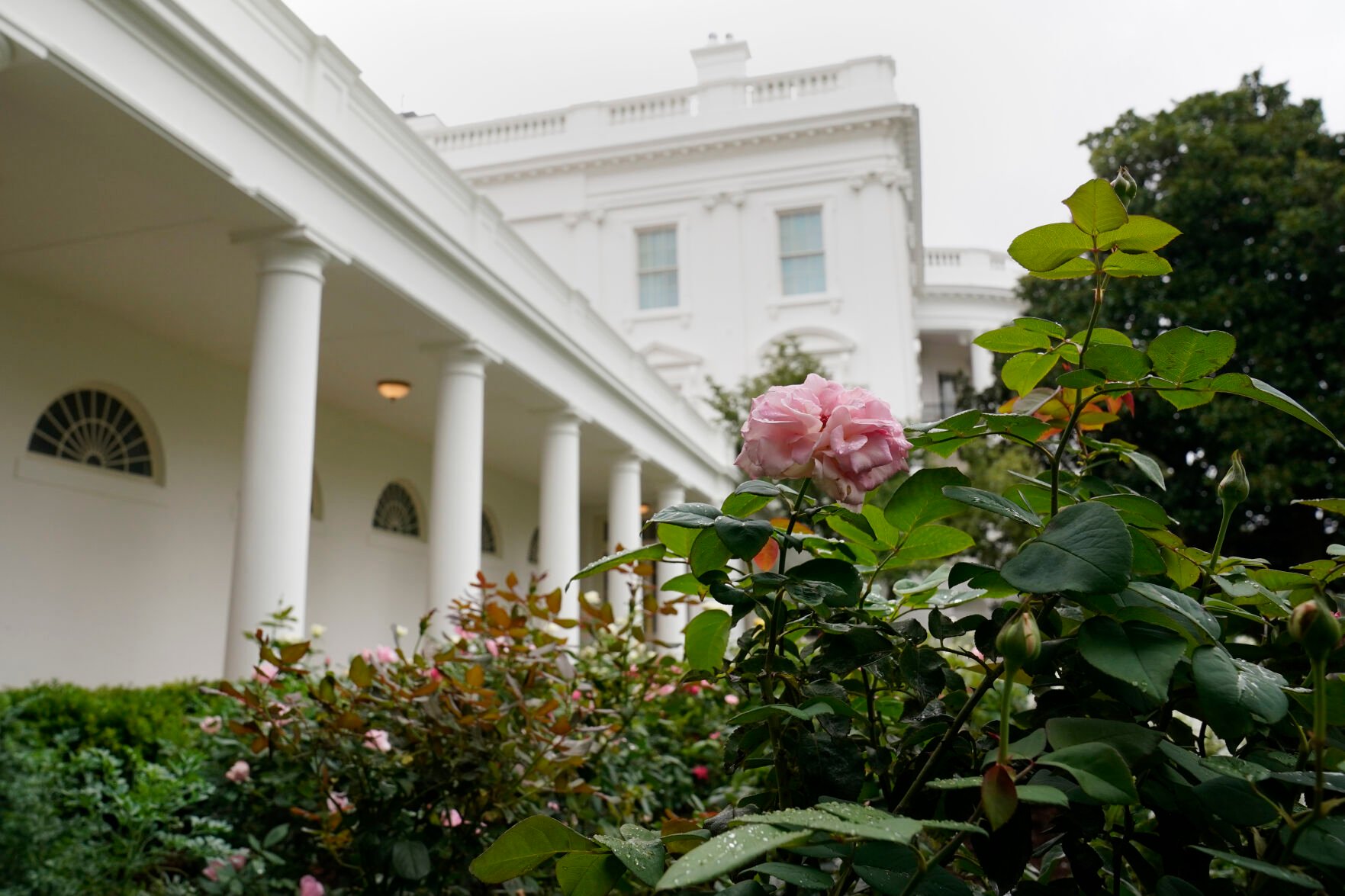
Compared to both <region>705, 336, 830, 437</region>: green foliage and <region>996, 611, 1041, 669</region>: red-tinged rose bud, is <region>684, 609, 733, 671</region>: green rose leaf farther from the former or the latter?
<region>705, 336, 830, 437</region>: green foliage

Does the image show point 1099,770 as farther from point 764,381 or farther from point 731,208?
point 731,208

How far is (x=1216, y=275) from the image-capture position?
14.7 metres

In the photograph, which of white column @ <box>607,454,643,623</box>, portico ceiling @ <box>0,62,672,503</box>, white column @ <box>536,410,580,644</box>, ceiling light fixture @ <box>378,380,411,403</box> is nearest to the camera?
portico ceiling @ <box>0,62,672,503</box>

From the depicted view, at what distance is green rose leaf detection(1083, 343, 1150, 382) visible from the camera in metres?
1.11

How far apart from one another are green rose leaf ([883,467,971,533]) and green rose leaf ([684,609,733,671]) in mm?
312

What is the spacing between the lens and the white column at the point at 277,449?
20.9ft

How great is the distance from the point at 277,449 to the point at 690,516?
6.12 metres

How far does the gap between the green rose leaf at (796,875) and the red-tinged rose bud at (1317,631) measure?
0.47 m

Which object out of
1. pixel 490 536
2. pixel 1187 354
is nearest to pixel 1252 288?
pixel 490 536

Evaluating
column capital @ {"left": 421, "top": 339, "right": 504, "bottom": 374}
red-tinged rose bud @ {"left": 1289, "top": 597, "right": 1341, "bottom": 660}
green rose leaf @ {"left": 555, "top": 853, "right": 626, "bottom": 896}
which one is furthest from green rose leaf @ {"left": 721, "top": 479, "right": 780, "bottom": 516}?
column capital @ {"left": 421, "top": 339, "right": 504, "bottom": 374}

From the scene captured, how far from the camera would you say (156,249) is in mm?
7707

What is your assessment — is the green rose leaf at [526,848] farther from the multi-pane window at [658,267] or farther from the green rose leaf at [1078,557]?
the multi-pane window at [658,267]

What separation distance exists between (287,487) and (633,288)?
55.2ft

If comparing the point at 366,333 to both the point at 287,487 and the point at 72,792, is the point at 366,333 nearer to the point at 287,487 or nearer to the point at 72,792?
the point at 287,487
